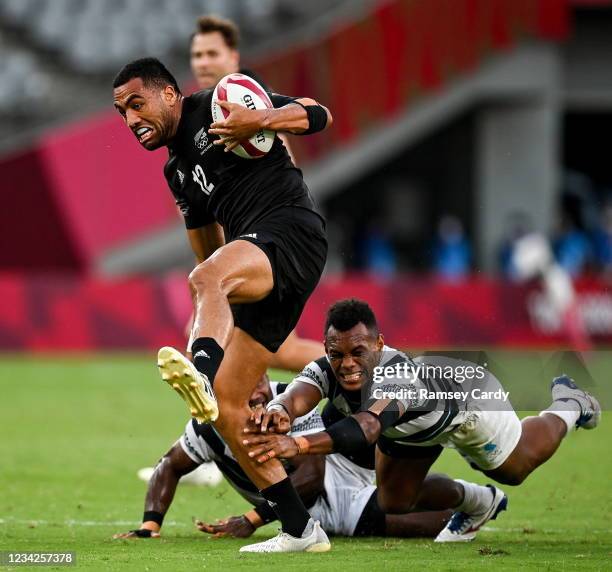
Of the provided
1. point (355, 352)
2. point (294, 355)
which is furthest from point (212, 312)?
point (294, 355)

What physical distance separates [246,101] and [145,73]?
58 centimetres

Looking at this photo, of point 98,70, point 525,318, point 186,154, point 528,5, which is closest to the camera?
point 186,154

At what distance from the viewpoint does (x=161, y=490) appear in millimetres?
7340

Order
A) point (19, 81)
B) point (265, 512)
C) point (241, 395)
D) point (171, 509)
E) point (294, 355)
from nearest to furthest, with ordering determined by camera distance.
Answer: point (241, 395)
point (265, 512)
point (294, 355)
point (171, 509)
point (19, 81)

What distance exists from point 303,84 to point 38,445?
13.7 m

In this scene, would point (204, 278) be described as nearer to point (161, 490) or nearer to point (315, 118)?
point (315, 118)

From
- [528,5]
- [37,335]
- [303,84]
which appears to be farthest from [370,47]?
[37,335]

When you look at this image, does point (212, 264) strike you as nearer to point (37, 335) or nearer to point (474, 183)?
point (37, 335)

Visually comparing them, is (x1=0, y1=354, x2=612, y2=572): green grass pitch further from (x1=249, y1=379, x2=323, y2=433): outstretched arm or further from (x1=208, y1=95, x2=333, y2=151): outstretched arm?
(x1=208, y1=95, x2=333, y2=151): outstretched arm

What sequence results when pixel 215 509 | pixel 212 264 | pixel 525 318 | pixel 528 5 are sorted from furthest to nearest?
pixel 528 5 < pixel 525 318 < pixel 215 509 < pixel 212 264

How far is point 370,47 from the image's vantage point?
85.2ft

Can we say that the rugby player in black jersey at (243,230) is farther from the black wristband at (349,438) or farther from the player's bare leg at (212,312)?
the black wristband at (349,438)

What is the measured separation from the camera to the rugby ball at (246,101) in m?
6.83

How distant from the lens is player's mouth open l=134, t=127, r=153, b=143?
6.93m
